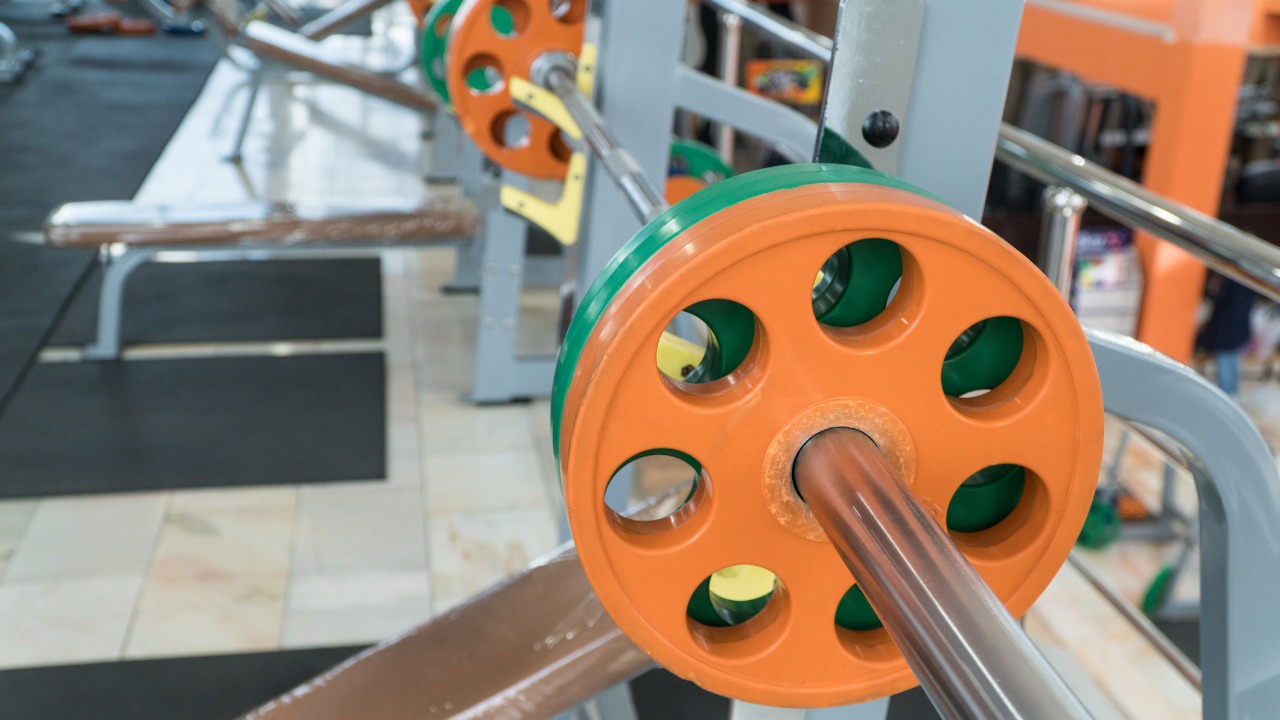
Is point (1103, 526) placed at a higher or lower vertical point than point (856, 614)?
lower

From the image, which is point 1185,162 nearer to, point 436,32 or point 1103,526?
point 1103,526

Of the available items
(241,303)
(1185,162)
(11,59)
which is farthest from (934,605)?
(11,59)

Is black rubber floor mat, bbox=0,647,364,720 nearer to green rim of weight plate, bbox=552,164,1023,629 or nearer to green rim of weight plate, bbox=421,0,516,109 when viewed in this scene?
green rim of weight plate, bbox=421,0,516,109

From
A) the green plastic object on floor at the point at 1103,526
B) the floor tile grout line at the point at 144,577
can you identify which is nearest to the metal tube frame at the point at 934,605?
the floor tile grout line at the point at 144,577

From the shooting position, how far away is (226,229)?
3457 mm

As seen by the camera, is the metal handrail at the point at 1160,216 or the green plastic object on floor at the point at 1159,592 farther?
the green plastic object on floor at the point at 1159,592

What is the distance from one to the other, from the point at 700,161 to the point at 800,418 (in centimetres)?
198

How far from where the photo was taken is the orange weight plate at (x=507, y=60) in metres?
1.97

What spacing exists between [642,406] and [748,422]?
0.06 meters

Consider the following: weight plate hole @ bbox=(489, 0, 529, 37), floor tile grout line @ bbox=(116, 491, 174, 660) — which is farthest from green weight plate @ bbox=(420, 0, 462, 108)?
floor tile grout line @ bbox=(116, 491, 174, 660)

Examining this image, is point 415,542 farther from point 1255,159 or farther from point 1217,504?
point 1255,159

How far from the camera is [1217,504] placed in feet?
2.80

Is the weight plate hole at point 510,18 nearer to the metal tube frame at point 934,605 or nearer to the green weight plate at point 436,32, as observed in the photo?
the green weight plate at point 436,32

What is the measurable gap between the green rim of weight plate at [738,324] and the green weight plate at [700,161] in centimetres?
167
